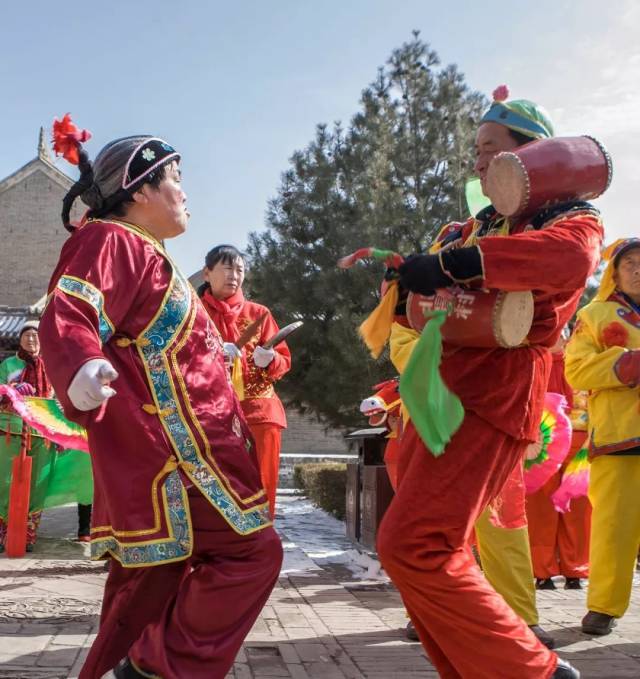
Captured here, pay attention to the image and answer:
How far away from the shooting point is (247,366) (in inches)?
218

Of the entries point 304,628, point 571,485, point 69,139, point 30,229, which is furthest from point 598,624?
point 30,229

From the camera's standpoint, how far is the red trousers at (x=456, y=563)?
7.48 ft

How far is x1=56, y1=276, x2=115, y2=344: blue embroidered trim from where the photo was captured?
7.91 ft

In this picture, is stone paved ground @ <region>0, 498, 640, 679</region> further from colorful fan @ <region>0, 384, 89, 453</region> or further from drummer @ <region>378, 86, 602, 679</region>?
drummer @ <region>378, 86, 602, 679</region>

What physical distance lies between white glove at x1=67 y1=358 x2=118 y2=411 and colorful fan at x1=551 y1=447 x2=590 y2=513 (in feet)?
12.7

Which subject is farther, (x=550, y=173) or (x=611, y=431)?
(x=611, y=431)

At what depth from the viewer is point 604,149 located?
270 centimetres

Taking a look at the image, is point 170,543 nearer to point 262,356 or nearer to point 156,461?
point 156,461

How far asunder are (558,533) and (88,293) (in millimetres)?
4262

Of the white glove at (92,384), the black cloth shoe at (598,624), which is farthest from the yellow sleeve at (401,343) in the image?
the white glove at (92,384)

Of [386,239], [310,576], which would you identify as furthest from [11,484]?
[386,239]

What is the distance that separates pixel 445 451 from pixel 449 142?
1527 cm

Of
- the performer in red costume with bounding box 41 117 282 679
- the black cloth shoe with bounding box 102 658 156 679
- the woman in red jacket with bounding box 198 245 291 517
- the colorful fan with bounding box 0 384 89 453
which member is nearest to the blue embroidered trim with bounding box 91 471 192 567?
the performer in red costume with bounding box 41 117 282 679

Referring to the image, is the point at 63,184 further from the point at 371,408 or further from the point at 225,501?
the point at 225,501
